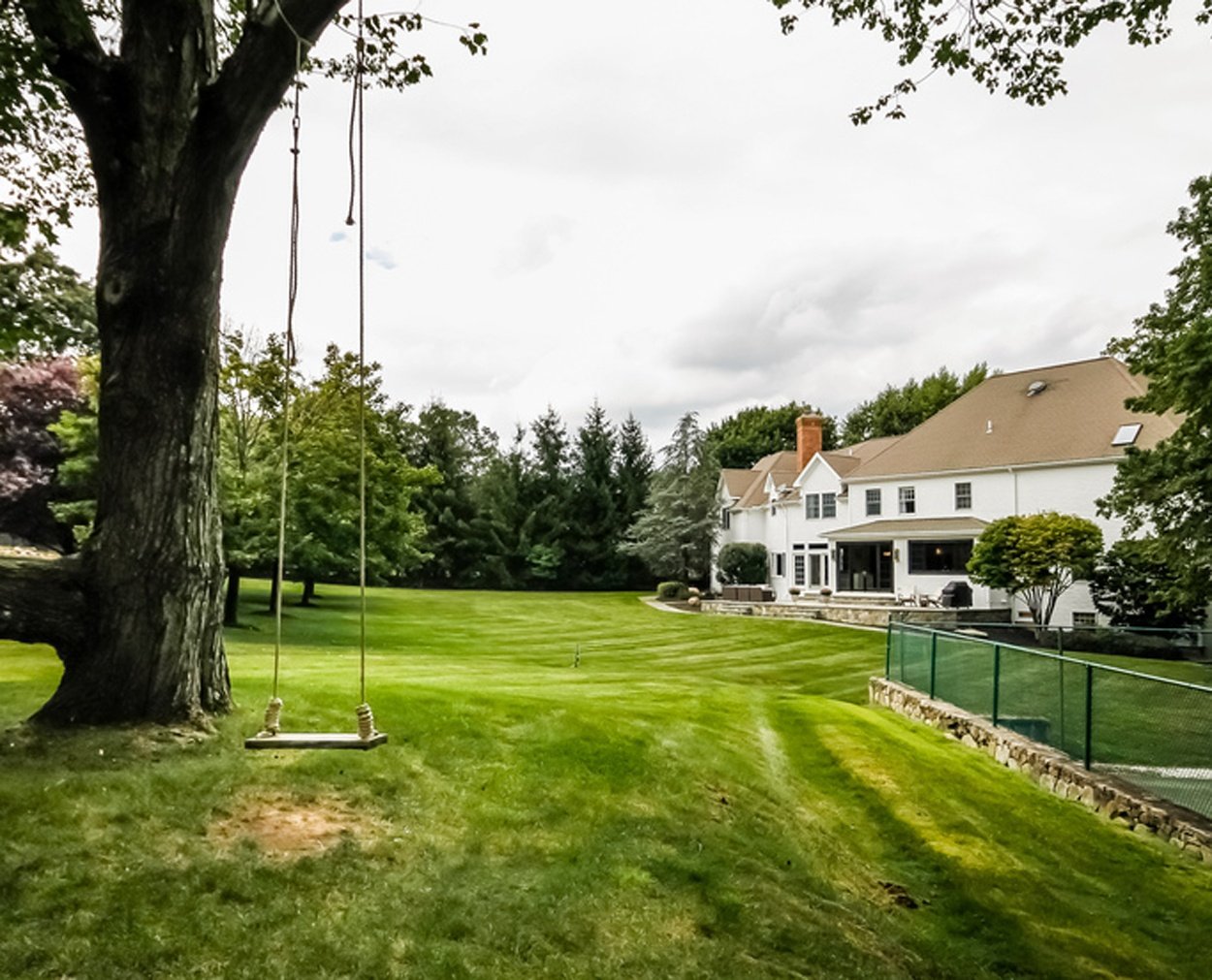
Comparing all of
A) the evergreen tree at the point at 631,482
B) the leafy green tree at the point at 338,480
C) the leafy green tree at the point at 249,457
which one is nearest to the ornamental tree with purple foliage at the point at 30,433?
the leafy green tree at the point at 249,457

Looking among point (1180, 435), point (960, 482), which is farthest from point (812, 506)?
point (1180, 435)

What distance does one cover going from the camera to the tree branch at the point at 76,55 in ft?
16.8

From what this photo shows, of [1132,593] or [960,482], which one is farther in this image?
[960,482]

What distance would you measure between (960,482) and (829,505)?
7.23 m

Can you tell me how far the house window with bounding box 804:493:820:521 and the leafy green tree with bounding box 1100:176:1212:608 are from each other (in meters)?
22.5

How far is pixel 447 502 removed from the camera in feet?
162

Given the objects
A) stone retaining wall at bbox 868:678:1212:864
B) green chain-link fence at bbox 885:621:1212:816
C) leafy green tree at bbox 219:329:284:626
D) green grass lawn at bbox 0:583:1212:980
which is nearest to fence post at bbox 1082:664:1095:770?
green chain-link fence at bbox 885:621:1212:816

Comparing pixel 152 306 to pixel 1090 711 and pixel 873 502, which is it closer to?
pixel 1090 711

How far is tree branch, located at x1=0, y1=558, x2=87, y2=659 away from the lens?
526cm

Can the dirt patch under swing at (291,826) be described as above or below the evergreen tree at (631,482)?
below

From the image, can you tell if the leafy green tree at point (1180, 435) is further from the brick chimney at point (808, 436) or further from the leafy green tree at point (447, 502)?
the leafy green tree at point (447, 502)

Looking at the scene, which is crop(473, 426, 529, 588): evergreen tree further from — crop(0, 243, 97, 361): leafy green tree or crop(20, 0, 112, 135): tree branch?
crop(20, 0, 112, 135): tree branch

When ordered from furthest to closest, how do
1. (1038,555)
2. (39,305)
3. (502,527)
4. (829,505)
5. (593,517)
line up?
(593,517) < (502,527) < (829,505) < (1038,555) < (39,305)

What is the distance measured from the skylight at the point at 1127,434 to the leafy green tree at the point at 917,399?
32.5m
